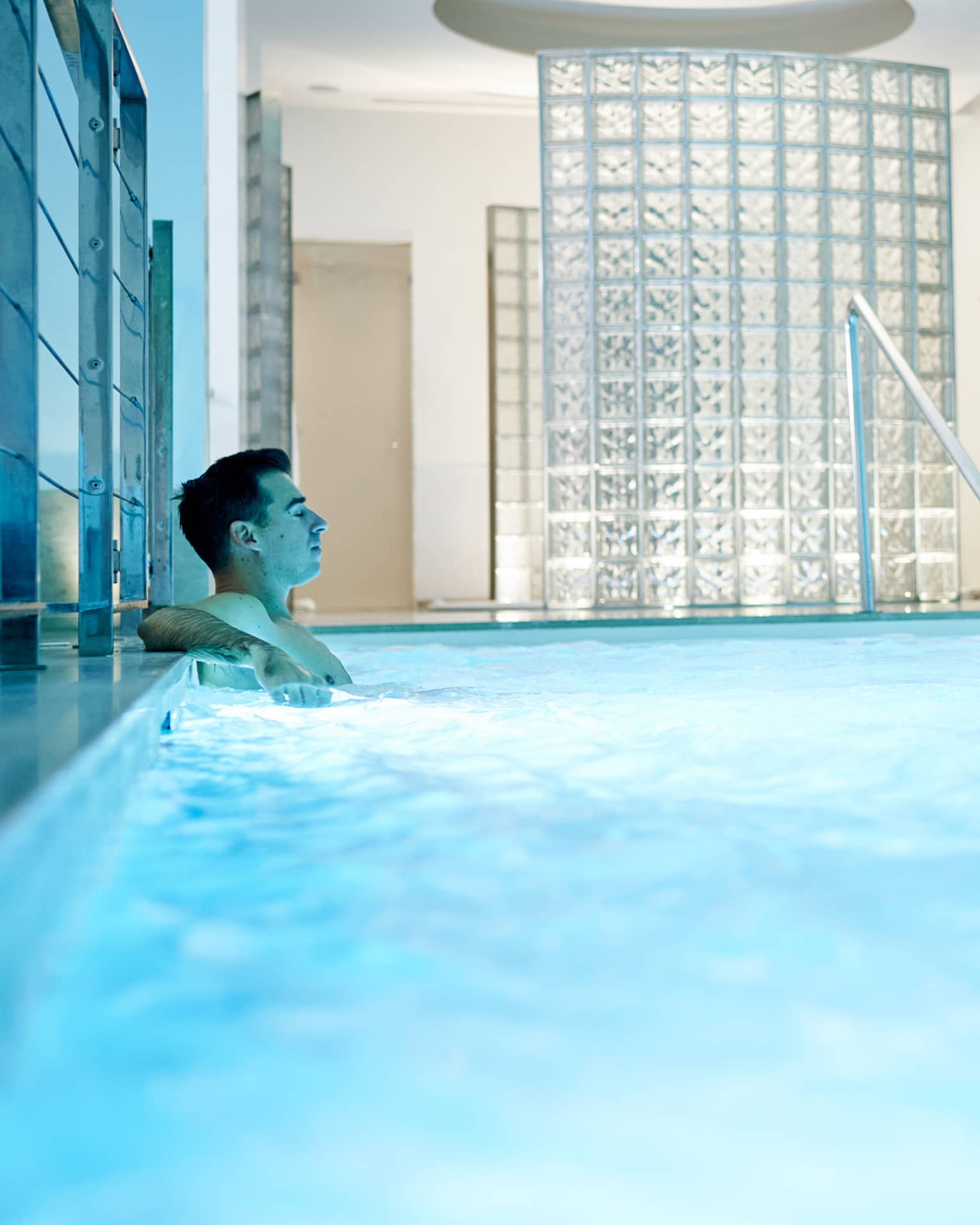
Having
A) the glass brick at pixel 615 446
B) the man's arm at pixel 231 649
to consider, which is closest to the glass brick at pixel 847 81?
the glass brick at pixel 615 446

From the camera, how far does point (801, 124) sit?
543cm

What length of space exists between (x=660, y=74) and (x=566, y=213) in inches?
29.1

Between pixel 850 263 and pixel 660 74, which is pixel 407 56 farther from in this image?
pixel 850 263

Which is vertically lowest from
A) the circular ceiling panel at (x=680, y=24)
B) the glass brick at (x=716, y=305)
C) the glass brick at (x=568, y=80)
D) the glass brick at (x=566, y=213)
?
the glass brick at (x=716, y=305)

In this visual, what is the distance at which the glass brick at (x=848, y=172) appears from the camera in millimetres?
5453

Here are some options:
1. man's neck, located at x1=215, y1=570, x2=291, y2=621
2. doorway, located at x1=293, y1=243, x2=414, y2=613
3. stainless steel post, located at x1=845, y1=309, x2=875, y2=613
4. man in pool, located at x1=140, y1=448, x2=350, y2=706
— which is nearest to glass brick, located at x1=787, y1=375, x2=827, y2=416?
stainless steel post, located at x1=845, y1=309, x2=875, y2=613

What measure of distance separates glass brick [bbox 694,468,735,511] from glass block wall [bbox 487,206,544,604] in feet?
5.67

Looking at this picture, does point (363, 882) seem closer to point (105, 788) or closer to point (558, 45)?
point (105, 788)

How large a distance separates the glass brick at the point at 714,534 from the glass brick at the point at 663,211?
1.30m

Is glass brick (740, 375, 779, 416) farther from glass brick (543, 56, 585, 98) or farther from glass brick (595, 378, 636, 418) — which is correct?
glass brick (543, 56, 585, 98)

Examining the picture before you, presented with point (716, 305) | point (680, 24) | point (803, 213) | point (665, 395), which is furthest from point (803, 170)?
point (680, 24)

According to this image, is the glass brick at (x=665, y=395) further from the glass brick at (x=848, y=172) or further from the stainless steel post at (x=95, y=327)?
the stainless steel post at (x=95, y=327)

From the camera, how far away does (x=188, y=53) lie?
11.9 ft

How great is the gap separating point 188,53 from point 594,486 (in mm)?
2526
